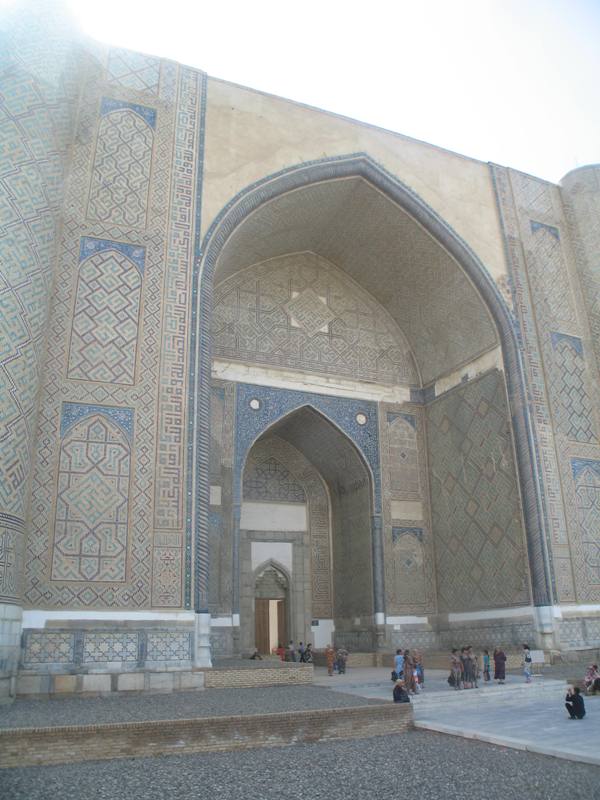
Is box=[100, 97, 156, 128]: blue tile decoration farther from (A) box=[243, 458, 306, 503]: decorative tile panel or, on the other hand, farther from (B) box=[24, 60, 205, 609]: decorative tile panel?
(A) box=[243, 458, 306, 503]: decorative tile panel

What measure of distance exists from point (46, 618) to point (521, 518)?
5004 mm

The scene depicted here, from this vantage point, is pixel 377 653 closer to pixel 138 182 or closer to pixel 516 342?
pixel 516 342

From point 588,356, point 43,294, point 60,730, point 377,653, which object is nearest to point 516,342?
point 588,356

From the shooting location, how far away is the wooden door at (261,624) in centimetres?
918

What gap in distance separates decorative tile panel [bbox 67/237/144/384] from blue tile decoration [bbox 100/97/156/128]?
1562mm

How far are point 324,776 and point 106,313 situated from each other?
4.50 meters

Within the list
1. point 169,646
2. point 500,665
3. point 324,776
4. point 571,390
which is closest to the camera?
point 324,776

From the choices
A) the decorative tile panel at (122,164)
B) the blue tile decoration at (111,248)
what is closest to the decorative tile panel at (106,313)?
the blue tile decoration at (111,248)

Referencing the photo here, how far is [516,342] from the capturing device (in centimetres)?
816

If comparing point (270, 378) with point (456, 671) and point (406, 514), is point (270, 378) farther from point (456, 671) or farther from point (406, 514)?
point (456, 671)

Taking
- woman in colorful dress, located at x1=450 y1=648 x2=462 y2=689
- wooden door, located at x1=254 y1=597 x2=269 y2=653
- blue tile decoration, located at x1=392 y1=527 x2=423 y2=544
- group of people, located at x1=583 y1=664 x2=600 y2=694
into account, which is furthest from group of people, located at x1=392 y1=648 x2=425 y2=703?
wooden door, located at x1=254 y1=597 x2=269 y2=653

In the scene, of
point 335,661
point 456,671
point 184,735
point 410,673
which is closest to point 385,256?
point 335,661

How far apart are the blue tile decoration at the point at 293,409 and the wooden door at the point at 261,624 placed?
2078mm

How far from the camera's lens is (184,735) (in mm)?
3428
